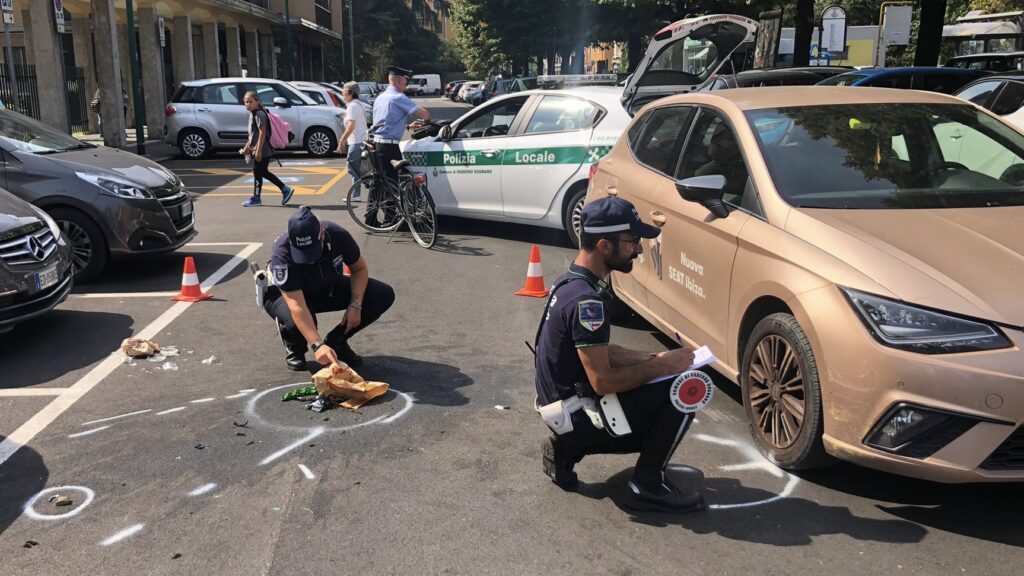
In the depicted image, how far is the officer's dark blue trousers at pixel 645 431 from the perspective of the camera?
3.53 meters

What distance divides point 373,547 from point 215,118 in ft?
59.6

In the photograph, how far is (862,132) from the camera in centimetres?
474

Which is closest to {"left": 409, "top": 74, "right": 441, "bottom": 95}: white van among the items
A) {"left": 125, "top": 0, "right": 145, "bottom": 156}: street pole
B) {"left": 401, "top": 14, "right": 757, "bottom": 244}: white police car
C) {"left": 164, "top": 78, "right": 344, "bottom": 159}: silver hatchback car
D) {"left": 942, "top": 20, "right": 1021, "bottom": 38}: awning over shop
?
{"left": 942, "top": 20, "right": 1021, "bottom": 38}: awning over shop

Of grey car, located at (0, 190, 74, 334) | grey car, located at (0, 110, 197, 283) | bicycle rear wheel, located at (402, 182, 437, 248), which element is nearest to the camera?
grey car, located at (0, 190, 74, 334)

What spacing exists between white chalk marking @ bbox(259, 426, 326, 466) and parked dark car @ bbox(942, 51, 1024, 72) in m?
13.9

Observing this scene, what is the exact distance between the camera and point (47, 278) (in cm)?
616

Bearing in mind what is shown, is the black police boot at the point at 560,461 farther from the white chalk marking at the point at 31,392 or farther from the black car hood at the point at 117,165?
the black car hood at the point at 117,165

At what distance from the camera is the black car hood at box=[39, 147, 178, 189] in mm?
7992

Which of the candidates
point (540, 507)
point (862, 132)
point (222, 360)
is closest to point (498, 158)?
point (222, 360)

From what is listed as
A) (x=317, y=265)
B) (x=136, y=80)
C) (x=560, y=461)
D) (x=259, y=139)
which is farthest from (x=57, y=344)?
(x=136, y=80)

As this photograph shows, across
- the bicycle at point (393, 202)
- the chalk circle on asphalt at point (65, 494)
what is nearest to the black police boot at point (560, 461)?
the chalk circle on asphalt at point (65, 494)

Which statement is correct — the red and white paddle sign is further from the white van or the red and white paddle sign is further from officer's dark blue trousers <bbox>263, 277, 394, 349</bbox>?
the white van

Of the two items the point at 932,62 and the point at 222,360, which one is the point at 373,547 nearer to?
the point at 222,360

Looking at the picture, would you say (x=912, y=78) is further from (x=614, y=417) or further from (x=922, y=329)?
(x=614, y=417)
